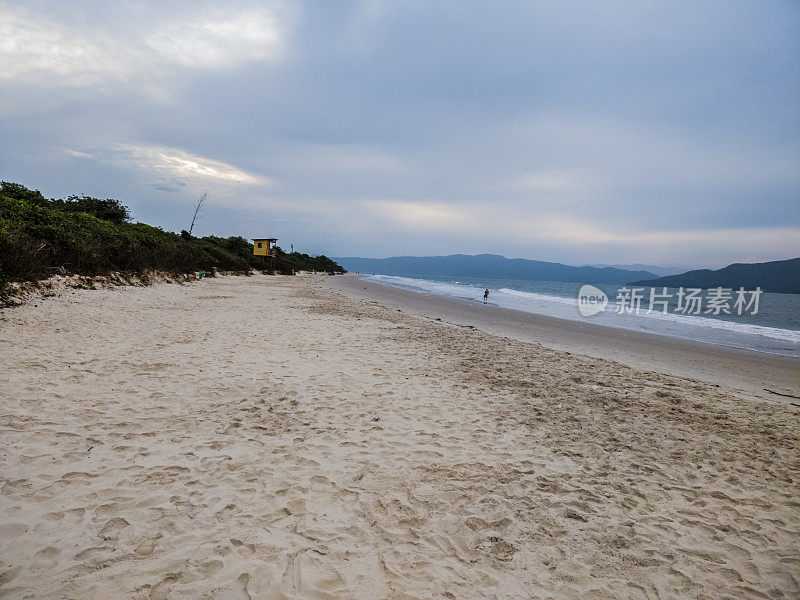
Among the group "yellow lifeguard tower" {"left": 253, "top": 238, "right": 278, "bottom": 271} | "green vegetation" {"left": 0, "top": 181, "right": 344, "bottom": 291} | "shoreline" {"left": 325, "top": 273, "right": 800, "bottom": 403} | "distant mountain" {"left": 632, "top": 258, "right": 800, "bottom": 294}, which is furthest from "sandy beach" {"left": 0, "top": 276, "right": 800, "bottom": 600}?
"distant mountain" {"left": 632, "top": 258, "right": 800, "bottom": 294}

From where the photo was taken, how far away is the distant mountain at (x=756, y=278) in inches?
4026

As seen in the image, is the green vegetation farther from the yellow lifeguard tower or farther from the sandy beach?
the yellow lifeguard tower

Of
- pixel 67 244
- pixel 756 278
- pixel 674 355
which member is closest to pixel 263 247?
pixel 67 244

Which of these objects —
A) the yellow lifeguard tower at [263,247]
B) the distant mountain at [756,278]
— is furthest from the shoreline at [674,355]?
the distant mountain at [756,278]

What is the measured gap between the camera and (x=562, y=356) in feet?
33.1

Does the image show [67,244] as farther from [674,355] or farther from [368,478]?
[674,355]

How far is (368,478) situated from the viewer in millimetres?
3832

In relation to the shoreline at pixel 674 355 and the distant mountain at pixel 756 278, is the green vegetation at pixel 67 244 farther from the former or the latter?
the distant mountain at pixel 756 278

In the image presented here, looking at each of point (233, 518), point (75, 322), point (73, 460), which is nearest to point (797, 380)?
point (233, 518)

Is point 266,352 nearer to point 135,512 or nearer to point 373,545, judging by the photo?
point 135,512

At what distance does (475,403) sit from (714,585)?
3595mm

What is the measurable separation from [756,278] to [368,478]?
152 m

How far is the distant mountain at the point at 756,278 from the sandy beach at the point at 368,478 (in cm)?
13197

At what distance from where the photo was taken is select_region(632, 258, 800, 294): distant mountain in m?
102
